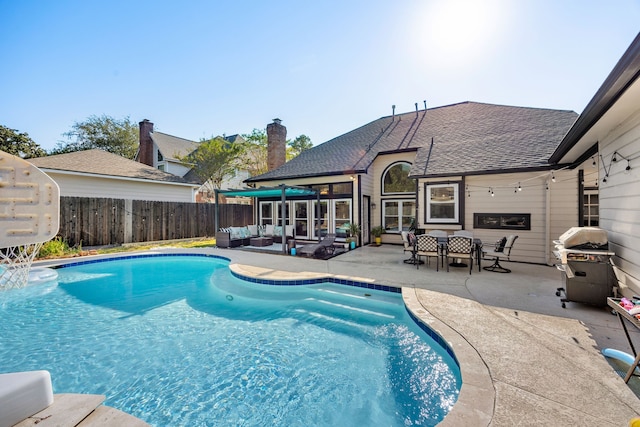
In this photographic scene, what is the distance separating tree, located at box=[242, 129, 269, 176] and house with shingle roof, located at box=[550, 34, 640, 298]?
68.9 ft

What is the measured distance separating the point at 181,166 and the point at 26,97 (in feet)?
31.1

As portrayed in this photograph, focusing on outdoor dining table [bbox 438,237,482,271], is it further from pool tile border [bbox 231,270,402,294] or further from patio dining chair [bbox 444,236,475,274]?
pool tile border [bbox 231,270,402,294]

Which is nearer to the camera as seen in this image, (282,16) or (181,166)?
(282,16)

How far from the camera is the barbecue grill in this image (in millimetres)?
4340

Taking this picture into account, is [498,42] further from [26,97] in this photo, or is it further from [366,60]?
[26,97]

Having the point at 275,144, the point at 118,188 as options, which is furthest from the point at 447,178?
the point at 118,188

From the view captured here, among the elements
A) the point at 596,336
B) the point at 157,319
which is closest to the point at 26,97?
the point at 157,319

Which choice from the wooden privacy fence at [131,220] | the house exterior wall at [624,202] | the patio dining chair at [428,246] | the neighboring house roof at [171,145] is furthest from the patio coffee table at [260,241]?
the neighboring house roof at [171,145]

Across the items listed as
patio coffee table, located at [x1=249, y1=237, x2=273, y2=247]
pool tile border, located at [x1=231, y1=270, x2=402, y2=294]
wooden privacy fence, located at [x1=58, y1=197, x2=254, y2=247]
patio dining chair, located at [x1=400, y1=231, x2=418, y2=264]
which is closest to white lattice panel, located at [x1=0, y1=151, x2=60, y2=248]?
pool tile border, located at [x1=231, y1=270, x2=402, y2=294]

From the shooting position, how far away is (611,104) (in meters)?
3.61

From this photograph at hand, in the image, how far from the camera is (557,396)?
7.87ft

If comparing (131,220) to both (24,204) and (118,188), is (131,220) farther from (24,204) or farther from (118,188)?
(24,204)

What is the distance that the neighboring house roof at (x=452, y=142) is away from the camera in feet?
29.6

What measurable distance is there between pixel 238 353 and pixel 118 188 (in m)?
13.8
